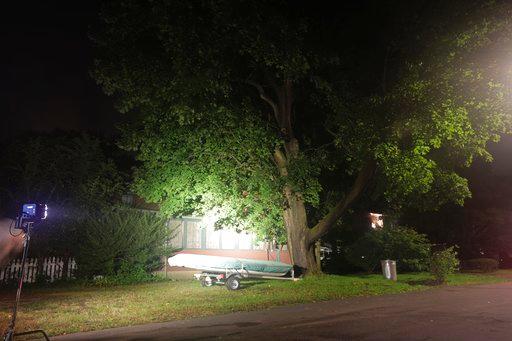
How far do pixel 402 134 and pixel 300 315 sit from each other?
801 cm

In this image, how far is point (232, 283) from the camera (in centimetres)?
1644

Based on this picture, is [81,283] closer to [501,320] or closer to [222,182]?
[222,182]

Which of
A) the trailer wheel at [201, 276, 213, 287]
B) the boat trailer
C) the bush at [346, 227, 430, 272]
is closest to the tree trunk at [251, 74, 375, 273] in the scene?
the boat trailer

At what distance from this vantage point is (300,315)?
1112cm

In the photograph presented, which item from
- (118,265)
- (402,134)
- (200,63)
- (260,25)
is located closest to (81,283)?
(118,265)

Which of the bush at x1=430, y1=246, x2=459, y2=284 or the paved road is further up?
the bush at x1=430, y1=246, x2=459, y2=284

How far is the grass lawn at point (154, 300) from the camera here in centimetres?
1021

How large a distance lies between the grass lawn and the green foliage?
3.73 feet

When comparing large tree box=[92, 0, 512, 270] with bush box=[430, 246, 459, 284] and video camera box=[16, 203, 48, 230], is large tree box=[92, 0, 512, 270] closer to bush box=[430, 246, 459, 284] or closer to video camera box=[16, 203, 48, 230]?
bush box=[430, 246, 459, 284]

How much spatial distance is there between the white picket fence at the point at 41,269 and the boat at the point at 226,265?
13.3 feet

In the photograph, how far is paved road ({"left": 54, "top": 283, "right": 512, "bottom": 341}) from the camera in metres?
8.61

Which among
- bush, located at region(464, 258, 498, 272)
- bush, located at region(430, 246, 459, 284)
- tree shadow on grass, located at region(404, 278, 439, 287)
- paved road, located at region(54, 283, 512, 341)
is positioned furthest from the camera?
bush, located at region(464, 258, 498, 272)

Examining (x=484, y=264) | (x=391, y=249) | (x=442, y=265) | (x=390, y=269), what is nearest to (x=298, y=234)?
(x=390, y=269)

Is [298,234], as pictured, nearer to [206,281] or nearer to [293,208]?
[293,208]
